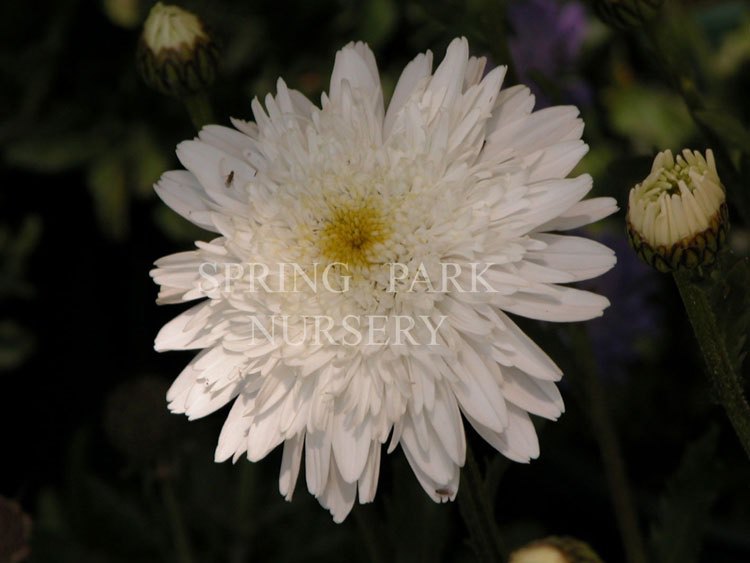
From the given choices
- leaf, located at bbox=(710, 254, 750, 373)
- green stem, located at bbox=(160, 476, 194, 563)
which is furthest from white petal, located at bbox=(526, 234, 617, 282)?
green stem, located at bbox=(160, 476, 194, 563)

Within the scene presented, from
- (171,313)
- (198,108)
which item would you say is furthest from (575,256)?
(171,313)

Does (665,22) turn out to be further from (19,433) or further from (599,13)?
(19,433)

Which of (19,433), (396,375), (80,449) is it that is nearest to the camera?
(396,375)

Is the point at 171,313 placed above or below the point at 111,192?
below

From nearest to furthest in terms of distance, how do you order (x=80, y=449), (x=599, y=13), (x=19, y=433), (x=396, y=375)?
(x=396, y=375)
(x=599, y=13)
(x=80, y=449)
(x=19, y=433)

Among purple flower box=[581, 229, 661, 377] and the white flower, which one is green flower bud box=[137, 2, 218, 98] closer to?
the white flower

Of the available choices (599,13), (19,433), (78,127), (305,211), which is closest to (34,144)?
(78,127)

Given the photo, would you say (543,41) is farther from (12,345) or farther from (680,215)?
(12,345)
